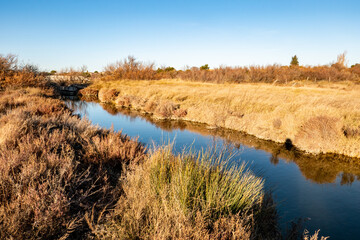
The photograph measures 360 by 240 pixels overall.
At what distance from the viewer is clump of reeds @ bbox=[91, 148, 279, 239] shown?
8.59 feet

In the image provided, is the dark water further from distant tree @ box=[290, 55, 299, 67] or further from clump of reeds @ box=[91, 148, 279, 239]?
distant tree @ box=[290, 55, 299, 67]

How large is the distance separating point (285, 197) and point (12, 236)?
585 cm

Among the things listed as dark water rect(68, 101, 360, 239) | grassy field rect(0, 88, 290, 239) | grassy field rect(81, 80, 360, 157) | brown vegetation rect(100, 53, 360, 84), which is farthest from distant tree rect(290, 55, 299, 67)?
grassy field rect(0, 88, 290, 239)

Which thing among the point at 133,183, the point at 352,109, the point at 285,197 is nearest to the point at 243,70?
the point at 352,109

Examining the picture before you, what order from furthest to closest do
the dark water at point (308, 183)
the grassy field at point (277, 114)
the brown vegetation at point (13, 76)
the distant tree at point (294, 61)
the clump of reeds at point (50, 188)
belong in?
1. the distant tree at point (294, 61)
2. the brown vegetation at point (13, 76)
3. the grassy field at point (277, 114)
4. the dark water at point (308, 183)
5. the clump of reeds at point (50, 188)

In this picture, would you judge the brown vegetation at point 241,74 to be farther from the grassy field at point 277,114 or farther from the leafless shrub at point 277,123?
the leafless shrub at point 277,123

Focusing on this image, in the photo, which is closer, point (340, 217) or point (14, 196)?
point (14, 196)

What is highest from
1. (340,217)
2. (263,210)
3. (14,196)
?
(14,196)

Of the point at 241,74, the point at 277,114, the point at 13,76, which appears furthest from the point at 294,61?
the point at 13,76

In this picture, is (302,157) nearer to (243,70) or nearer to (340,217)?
(340,217)

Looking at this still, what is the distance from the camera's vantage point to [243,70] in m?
34.0

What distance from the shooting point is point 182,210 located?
2842 millimetres

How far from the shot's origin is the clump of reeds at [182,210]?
2617 mm

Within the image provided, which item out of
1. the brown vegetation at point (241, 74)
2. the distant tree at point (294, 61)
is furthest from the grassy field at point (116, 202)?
the distant tree at point (294, 61)
